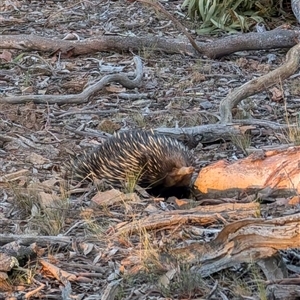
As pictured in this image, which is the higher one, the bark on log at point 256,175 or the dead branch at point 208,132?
the bark on log at point 256,175

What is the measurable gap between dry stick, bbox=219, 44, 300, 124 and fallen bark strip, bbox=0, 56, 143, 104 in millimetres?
1183

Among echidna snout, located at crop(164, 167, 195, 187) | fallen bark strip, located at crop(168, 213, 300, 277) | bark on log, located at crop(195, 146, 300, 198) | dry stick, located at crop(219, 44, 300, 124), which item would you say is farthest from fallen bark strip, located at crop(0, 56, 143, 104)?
fallen bark strip, located at crop(168, 213, 300, 277)

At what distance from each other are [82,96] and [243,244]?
3420 millimetres

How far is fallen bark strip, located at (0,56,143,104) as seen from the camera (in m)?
6.03

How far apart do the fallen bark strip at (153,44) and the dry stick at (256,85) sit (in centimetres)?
90

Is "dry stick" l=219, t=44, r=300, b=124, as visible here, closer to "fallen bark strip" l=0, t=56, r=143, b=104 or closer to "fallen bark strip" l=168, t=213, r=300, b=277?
"fallen bark strip" l=0, t=56, r=143, b=104

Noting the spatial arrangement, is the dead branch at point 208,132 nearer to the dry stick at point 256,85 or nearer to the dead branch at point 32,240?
the dry stick at point 256,85

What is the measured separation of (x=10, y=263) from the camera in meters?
3.06

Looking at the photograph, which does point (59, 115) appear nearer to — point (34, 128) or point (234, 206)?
point (34, 128)

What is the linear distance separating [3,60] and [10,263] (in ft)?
15.2

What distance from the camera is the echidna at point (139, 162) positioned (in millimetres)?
4391

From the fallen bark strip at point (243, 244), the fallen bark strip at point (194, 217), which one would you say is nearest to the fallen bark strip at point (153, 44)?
the fallen bark strip at point (194, 217)

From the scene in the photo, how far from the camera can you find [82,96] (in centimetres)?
619

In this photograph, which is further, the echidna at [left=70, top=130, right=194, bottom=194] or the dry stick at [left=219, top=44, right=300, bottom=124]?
the dry stick at [left=219, top=44, right=300, bottom=124]
